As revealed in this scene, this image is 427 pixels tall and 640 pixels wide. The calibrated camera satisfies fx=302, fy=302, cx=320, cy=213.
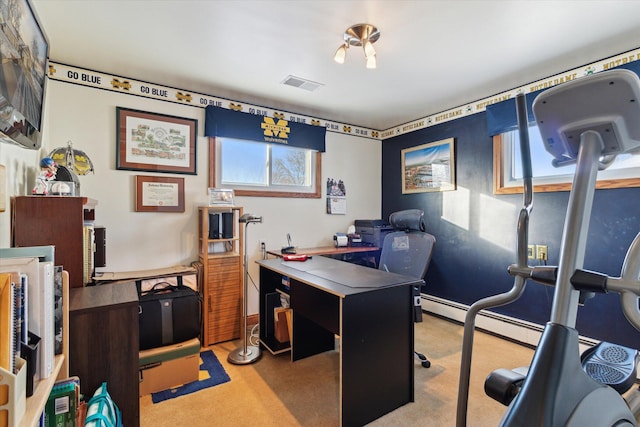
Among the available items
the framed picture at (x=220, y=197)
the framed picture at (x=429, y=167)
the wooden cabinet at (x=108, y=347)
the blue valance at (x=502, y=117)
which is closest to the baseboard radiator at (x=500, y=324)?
the framed picture at (x=429, y=167)

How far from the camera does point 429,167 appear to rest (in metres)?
3.76

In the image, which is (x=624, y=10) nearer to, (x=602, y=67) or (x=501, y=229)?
(x=602, y=67)

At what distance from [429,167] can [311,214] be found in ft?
5.19

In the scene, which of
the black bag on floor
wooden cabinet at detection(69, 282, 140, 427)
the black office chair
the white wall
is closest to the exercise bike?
the black office chair

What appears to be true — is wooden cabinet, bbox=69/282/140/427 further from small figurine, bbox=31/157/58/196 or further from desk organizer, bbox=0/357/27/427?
desk organizer, bbox=0/357/27/427

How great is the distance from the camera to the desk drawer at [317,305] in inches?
79.0

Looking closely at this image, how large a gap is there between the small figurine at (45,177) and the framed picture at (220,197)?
1283 mm

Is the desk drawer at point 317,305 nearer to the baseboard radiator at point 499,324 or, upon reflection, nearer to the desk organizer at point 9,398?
the desk organizer at point 9,398

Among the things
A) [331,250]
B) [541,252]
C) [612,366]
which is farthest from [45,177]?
[541,252]

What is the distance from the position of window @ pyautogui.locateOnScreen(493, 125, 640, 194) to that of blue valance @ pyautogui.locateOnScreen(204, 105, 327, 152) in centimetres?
197

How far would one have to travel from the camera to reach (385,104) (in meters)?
3.43

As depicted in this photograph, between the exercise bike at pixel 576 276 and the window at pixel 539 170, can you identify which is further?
the window at pixel 539 170

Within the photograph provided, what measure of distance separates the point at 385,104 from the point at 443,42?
1.26 meters

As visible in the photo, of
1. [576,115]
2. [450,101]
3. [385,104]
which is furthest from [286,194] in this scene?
[576,115]
